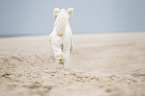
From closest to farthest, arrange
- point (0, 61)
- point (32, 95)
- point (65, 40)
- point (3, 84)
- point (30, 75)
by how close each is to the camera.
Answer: point (32, 95) → point (3, 84) → point (30, 75) → point (65, 40) → point (0, 61)

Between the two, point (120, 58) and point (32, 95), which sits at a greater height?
point (32, 95)

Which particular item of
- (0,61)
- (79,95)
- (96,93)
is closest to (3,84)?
(79,95)

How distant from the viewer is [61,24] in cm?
390

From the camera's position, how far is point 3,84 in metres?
2.47

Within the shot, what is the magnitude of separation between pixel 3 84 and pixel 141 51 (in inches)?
326

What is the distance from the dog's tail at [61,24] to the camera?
12.6ft

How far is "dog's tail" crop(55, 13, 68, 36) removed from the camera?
12.6 feet

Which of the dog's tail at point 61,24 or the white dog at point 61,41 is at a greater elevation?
the dog's tail at point 61,24

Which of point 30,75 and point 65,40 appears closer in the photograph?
point 30,75

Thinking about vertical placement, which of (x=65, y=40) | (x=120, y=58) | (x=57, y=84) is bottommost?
(x=120, y=58)

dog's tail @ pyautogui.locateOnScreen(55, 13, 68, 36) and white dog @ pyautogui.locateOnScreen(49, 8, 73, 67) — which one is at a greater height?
dog's tail @ pyautogui.locateOnScreen(55, 13, 68, 36)

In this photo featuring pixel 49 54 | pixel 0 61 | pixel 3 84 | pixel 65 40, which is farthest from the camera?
pixel 49 54

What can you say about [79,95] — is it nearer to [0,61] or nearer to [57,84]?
[57,84]

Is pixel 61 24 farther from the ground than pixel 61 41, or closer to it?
farther from the ground
